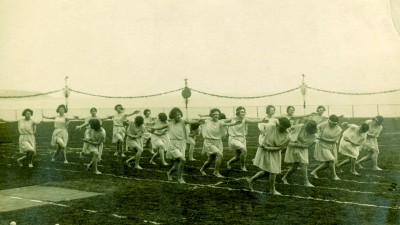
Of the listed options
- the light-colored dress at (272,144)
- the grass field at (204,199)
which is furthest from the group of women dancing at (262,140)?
the grass field at (204,199)

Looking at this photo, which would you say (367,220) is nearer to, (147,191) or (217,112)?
(147,191)

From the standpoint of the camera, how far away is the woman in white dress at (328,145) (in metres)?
11.3

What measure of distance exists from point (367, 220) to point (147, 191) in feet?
15.3

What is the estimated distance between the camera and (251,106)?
38.8m

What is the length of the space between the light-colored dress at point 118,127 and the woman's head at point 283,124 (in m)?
8.71

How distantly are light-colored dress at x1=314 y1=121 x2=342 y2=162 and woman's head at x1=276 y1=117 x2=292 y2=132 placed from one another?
2.71m

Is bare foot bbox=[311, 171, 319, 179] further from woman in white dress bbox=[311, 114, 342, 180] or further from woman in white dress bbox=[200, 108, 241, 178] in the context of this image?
woman in white dress bbox=[200, 108, 241, 178]

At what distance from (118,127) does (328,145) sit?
27.8 ft

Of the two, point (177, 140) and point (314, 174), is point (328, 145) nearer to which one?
point (314, 174)

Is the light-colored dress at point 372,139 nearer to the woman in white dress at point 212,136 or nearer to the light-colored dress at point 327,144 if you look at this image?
the light-colored dress at point 327,144

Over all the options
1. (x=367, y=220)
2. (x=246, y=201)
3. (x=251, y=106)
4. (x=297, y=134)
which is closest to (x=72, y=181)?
(x=246, y=201)

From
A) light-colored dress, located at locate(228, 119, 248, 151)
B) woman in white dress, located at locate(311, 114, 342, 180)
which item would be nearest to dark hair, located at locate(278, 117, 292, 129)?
woman in white dress, located at locate(311, 114, 342, 180)

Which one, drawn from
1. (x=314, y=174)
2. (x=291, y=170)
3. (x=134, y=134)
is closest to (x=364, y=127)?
(x=314, y=174)

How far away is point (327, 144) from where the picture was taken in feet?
37.5
